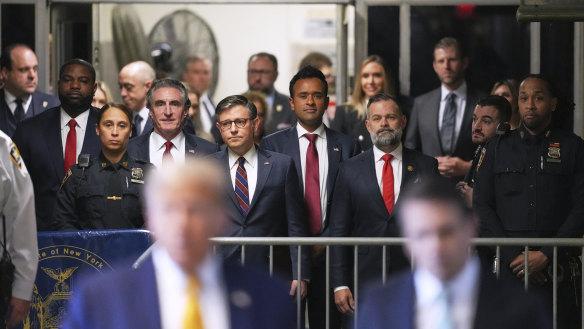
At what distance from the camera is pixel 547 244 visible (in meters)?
7.39

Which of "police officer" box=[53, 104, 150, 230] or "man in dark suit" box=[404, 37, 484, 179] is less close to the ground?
"man in dark suit" box=[404, 37, 484, 179]

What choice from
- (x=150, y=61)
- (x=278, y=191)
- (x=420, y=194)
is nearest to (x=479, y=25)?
(x=278, y=191)

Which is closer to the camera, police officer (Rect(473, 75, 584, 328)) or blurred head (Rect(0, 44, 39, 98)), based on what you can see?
police officer (Rect(473, 75, 584, 328))

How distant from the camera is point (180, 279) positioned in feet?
12.5

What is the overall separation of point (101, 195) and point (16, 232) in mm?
1713

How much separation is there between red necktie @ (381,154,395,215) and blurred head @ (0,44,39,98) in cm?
342

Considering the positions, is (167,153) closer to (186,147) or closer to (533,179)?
(186,147)

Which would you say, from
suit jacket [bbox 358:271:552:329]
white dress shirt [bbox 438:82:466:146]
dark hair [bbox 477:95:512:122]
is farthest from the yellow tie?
white dress shirt [bbox 438:82:466:146]

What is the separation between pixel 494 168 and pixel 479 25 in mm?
3215

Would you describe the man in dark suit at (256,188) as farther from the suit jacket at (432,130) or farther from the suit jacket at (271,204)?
the suit jacket at (432,130)

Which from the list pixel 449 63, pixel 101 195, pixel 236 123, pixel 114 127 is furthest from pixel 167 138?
pixel 449 63

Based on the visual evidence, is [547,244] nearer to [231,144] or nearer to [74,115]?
[231,144]

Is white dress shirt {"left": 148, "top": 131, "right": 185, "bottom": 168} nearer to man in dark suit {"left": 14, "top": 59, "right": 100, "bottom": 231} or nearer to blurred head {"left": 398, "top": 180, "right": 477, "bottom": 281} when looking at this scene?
man in dark suit {"left": 14, "top": 59, "right": 100, "bottom": 231}

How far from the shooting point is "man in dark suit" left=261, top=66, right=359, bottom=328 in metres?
8.76
